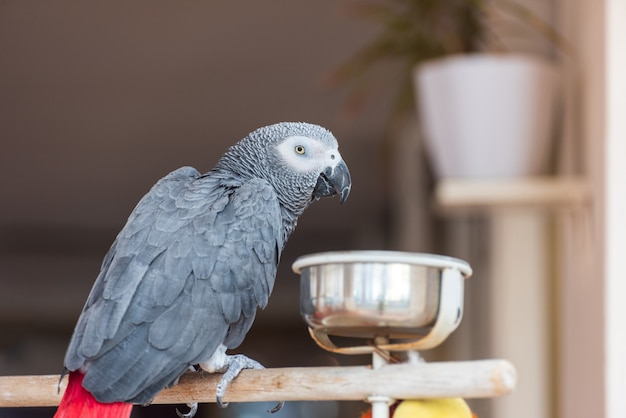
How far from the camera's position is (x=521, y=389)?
1.87 metres

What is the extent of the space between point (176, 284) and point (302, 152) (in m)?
0.22

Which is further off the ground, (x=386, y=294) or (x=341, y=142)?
(x=341, y=142)

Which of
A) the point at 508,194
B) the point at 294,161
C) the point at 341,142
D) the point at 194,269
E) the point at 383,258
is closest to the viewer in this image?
the point at 383,258

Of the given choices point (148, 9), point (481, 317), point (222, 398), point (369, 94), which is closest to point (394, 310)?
point (222, 398)

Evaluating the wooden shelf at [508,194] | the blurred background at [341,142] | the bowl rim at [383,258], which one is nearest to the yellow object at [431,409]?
the bowl rim at [383,258]

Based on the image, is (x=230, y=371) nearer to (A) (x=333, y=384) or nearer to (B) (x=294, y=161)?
(A) (x=333, y=384)

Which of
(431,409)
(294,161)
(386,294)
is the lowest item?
(431,409)

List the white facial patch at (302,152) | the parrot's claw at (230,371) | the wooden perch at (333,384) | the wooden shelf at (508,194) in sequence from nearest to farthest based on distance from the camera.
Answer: the wooden perch at (333,384), the parrot's claw at (230,371), the white facial patch at (302,152), the wooden shelf at (508,194)

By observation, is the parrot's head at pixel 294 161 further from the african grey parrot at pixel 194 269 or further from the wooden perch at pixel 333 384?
the wooden perch at pixel 333 384

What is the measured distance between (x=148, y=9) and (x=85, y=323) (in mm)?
1690

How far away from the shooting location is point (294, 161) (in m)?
0.91

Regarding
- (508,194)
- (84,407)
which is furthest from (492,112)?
(84,407)

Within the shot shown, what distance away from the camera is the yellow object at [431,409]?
27.8 inches

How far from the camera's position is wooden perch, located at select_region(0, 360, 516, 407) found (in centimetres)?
68
